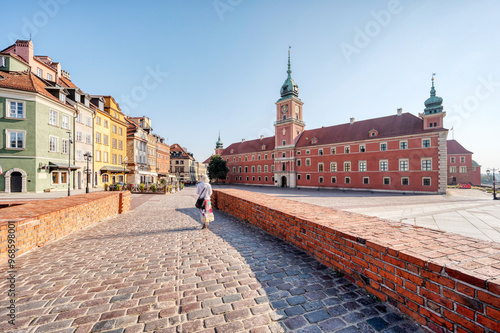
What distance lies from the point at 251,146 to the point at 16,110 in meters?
46.9

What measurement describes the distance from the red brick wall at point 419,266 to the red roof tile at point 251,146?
5043 cm

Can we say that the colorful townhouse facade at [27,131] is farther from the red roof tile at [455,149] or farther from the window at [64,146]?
the red roof tile at [455,149]

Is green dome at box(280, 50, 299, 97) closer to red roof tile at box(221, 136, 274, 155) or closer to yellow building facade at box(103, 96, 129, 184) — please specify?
red roof tile at box(221, 136, 274, 155)

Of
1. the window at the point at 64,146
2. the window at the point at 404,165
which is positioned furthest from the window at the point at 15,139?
the window at the point at 404,165

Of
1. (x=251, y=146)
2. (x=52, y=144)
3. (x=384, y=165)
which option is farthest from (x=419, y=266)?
(x=251, y=146)

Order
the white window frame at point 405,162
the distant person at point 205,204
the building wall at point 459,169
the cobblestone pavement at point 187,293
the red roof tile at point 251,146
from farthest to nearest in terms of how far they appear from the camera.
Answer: the red roof tile at point 251,146
the building wall at point 459,169
the white window frame at point 405,162
the distant person at point 205,204
the cobblestone pavement at point 187,293

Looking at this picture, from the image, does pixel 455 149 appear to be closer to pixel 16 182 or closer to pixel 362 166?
pixel 362 166

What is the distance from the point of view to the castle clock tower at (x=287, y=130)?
153 feet

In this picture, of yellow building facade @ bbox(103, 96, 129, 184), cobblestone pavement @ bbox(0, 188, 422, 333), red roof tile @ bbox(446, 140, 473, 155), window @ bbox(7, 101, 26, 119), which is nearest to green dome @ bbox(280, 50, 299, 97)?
yellow building facade @ bbox(103, 96, 129, 184)

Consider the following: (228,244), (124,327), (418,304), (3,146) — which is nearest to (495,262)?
(418,304)

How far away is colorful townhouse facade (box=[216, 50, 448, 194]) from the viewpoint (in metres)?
29.3

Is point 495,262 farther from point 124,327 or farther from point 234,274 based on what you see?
point 124,327

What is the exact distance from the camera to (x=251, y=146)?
6041 cm

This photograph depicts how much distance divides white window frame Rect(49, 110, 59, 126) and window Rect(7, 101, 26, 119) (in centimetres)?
212
